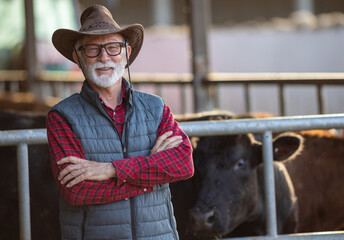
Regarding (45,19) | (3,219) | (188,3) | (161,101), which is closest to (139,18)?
(45,19)

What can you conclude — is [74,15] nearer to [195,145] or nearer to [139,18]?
[139,18]

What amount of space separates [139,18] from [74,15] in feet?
22.7

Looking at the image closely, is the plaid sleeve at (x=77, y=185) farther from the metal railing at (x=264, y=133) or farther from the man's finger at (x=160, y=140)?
the metal railing at (x=264, y=133)

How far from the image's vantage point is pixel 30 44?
9.64 meters

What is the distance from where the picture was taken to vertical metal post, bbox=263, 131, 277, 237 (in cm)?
327

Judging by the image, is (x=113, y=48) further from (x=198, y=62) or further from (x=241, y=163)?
(x=198, y=62)

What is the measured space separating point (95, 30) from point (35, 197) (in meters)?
2.05

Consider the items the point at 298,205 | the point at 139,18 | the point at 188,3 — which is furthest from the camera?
the point at 139,18

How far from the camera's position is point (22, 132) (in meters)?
3.08

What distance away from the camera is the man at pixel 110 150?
2584 mm

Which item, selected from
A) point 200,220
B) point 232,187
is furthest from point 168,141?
point 232,187

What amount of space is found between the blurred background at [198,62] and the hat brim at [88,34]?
392 centimetres

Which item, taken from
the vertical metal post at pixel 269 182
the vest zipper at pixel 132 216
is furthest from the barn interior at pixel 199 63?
the vest zipper at pixel 132 216

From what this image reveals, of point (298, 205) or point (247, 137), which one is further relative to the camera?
point (298, 205)
